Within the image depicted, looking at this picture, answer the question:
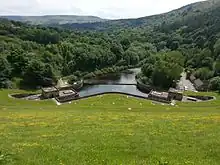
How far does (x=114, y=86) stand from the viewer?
435 ft

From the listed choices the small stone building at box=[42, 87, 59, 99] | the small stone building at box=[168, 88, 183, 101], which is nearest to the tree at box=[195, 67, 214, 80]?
the small stone building at box=[168, 88, 183, 101]

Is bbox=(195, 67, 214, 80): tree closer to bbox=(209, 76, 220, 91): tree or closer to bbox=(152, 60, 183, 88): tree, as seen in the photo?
bbox=(152, 60, 183, 88): tree

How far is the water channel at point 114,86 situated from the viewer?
120 m

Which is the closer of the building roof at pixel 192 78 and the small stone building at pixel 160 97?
the small stone building at pixel 160 97

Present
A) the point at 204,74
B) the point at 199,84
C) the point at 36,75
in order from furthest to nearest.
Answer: the point at 204,74
the point at 199,84
the point at 36,75

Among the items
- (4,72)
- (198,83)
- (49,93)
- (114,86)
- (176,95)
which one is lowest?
(114,86)

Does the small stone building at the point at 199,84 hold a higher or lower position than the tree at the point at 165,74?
lower

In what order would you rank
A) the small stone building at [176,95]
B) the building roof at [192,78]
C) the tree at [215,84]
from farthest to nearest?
the building roof at [192,78], the tree at [215,84], the small stone building at [176,95]

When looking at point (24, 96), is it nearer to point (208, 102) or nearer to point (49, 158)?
point (208, 102)

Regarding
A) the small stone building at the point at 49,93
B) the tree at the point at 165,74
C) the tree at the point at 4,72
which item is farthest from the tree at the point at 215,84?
the tree at the point at 4,72

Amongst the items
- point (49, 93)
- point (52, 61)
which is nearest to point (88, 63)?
point (52, 61)

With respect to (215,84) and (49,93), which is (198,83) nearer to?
(215,84)

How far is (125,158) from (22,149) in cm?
745

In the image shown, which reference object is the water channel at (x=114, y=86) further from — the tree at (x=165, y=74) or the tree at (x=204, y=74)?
the tree at (x=204, y=74)
